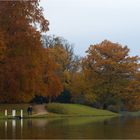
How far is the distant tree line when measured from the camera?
50875mm

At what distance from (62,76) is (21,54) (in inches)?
1515

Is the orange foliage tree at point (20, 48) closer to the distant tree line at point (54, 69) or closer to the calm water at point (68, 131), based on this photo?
the distant tree line at point (54, 69)

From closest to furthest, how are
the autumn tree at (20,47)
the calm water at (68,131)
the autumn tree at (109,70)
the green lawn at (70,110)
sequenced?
the calm water at (68,131)
the autumn tree at (20,47)
the green lawn at (70,110)
the autumn tree at (109,70)

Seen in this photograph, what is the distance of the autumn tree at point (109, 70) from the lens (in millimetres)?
86875

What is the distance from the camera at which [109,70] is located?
290 feet

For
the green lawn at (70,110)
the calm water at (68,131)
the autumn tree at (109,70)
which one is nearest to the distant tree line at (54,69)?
the autumn tree at (109,70)

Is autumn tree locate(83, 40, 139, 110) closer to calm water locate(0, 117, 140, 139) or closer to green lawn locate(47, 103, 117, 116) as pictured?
green lawn locate(47, 103, 117, 116)

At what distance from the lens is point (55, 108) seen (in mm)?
69312

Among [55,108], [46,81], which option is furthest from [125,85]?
[46,81]

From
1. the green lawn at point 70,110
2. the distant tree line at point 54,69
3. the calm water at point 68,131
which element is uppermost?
the distant tree line at point 54,69

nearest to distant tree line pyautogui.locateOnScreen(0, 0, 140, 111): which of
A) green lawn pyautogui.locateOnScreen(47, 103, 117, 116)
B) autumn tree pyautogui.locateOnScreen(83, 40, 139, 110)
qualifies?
autumn tree pyautogui.locateOnScreen(83, 40, 139, 110)

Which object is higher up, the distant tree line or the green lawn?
the distant tree line

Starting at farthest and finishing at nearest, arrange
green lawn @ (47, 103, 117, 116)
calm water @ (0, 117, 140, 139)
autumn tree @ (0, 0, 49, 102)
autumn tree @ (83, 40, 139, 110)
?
autumn tree @ (83, 40, 139, 110) < green lawn @ (47, 103, 117, 116) < autumn tree @ (0, 0, 49, 102) < calm water @ (0, 117, 140, 139)

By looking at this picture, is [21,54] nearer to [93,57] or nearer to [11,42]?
[11,42]
